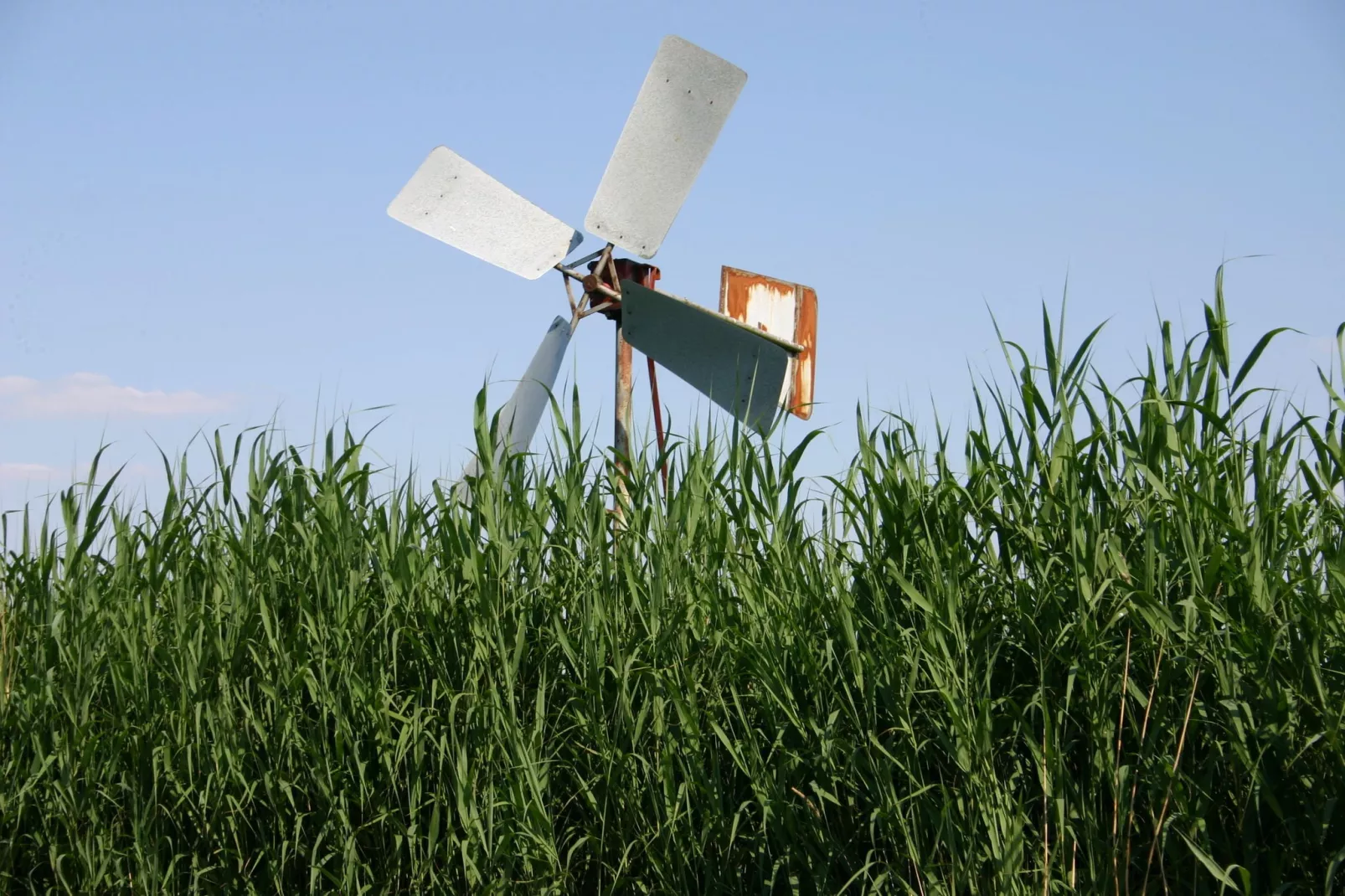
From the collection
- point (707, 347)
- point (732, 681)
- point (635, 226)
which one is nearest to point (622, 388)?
point (707, 347)

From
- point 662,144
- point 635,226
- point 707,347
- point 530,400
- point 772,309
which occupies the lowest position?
point 530,400

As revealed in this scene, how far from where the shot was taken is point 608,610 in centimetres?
374

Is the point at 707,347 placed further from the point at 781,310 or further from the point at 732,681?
the point at 732,681

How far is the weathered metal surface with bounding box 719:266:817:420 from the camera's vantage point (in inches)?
266

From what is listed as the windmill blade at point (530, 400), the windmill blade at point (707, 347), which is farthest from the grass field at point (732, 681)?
the windmill blade at point (707, 347)

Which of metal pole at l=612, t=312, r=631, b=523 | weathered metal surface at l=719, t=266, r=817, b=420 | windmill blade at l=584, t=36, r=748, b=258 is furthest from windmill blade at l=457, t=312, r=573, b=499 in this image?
weathered metal surface at l=719, t=266, r=817, b=420

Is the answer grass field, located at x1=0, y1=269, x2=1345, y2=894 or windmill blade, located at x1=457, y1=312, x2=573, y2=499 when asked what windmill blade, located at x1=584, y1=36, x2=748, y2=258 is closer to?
windmill blade, located at x1=457, y1=312, x2=573, y2=499

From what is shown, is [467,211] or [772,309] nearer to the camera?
[467,211]

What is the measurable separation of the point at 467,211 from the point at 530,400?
1321 mm

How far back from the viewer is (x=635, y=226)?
22.4 ft

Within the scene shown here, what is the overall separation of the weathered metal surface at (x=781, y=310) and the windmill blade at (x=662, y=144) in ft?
1.78

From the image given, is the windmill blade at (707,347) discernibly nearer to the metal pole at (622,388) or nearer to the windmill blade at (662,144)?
the metal pole at (622,388)

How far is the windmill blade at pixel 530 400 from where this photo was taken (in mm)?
4359

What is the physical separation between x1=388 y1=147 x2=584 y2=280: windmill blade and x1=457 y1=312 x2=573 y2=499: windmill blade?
0.40 metres
